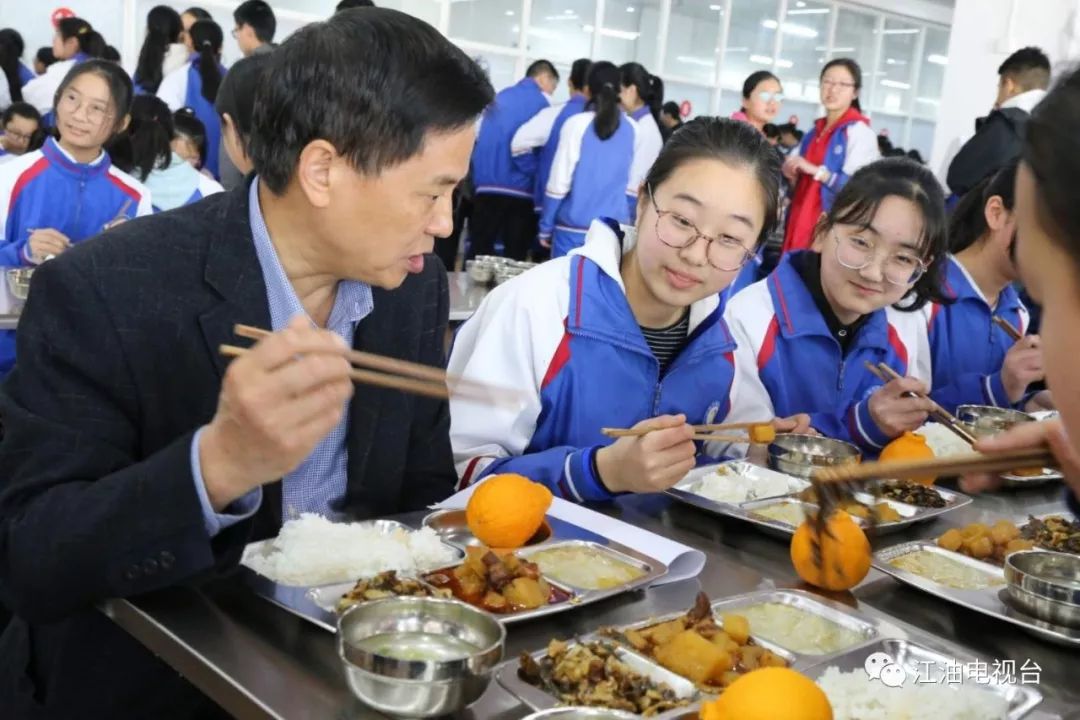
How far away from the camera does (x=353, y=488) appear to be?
6.19 ft

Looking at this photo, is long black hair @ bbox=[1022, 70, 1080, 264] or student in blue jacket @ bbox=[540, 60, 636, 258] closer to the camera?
long black hair @ bbox=[1022, 70, 1080, 264]

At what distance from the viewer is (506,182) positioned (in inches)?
330

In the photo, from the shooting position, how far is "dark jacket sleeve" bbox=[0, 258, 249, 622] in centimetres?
137

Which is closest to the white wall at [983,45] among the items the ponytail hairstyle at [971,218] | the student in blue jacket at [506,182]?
the student in blue jacket at [506,182]

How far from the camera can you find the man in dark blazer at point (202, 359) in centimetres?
136

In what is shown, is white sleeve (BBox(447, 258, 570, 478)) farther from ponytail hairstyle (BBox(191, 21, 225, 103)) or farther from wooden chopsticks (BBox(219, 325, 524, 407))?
ponytail hairstyle (BBox(191, 21, 225, 103))

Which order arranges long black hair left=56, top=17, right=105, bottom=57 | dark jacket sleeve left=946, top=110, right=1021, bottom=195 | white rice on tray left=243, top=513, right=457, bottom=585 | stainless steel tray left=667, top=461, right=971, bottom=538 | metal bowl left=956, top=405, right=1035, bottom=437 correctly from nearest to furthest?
white rice on tray left=243, top=513, right=457, bottom=585 → stainless steel tray left=667, top=461, right=971, bottom=538 → metal bowl left=956, top=405, right=1035, bottom=437 → dark jacket sleeve left=946, top=110, right=1021, bottom=195 → long black hair left=56, top=17, right=105, bottom=57

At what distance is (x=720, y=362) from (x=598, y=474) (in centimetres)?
69

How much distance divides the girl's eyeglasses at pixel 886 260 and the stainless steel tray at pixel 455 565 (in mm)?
1433

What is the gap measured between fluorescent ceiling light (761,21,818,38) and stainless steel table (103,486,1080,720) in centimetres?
1409

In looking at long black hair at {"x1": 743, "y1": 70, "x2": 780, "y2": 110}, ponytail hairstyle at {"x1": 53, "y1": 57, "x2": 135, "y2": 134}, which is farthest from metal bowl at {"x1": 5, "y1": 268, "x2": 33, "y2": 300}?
long black hair at {"x1": 743, "y1": 70, "x2": 780, "y2": 110}

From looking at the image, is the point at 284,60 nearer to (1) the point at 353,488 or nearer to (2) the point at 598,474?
(1) the point at 353,488

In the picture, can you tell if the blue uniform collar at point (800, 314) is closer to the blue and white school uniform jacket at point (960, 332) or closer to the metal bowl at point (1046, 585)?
the blue and white school uniform jacket at point (960, 332)

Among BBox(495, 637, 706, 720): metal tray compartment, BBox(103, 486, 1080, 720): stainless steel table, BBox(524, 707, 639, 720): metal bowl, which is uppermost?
BBox(524, 707, 639, 720): metal bowl
